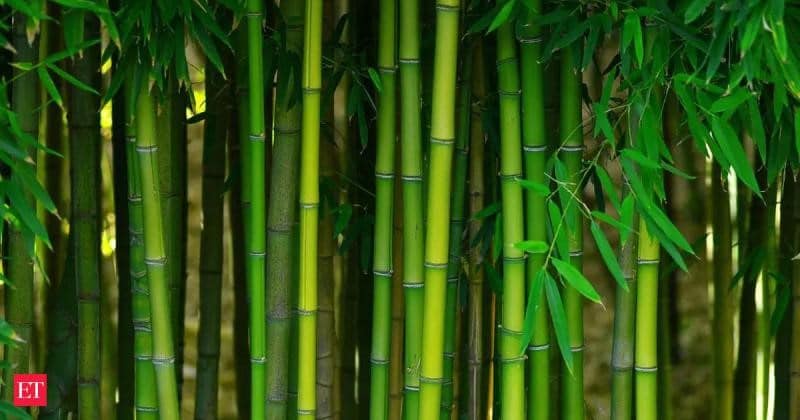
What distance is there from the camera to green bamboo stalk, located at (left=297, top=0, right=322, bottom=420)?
1.59 metres

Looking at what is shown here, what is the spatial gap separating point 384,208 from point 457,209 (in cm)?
16

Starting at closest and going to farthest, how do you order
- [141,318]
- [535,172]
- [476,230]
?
1. [535,172]
2. [141,318]
3. [476,230]

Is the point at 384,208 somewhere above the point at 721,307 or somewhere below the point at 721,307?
above

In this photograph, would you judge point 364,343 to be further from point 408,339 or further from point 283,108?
point 283,108

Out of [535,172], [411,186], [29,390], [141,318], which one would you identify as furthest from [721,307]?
[29,390]

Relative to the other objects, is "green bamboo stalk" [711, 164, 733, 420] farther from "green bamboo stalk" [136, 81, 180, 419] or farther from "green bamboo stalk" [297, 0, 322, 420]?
"green bamboo stalk" [136, 81, 180, 419]

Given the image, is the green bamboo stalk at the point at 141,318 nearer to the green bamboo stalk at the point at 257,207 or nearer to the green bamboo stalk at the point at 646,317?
the green bamboo stalk at the point at 257,207

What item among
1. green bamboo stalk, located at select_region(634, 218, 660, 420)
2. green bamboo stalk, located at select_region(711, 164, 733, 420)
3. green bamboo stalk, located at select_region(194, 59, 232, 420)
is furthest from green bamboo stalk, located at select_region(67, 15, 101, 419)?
green bamboo stalk, located at select_region(711, 164, 733, 420)

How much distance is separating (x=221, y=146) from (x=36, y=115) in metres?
0.45

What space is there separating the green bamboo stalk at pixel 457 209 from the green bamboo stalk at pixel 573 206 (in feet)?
0.58

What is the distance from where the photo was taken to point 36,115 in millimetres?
1701

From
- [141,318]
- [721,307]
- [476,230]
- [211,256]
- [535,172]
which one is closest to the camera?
[535,172]

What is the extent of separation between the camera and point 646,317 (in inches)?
63.6

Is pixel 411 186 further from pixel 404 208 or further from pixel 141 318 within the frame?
pixel 141 318
